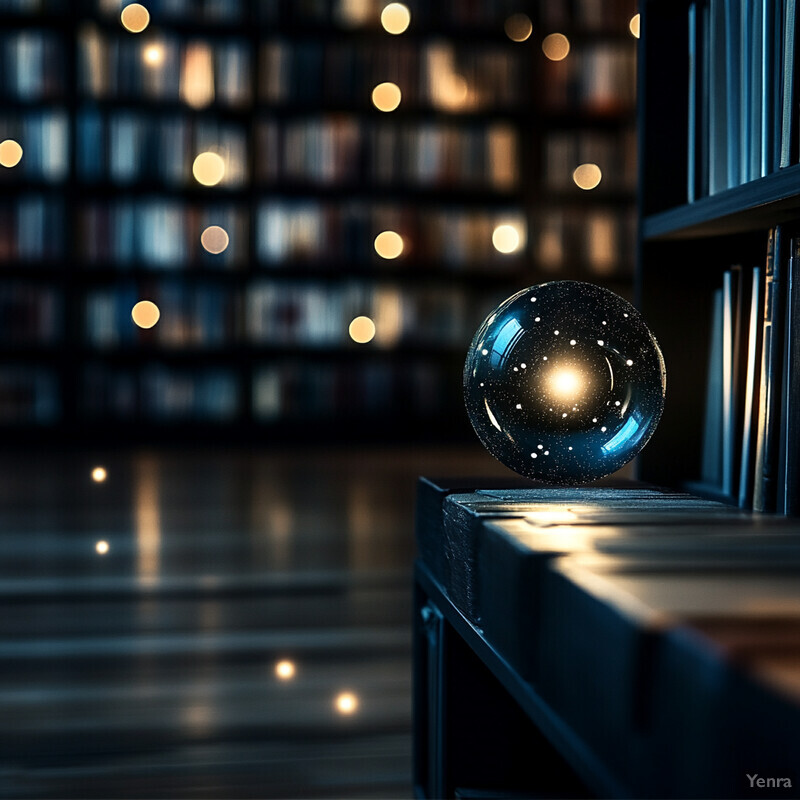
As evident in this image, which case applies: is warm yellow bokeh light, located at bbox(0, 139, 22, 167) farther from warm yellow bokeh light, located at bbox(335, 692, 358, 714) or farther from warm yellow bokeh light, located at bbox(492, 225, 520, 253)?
warm yellow bokeh light, located at bbox(335, 692, 358, 714)

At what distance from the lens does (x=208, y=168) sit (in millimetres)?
4738

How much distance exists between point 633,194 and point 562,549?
4.72m

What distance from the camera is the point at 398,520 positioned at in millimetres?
3035

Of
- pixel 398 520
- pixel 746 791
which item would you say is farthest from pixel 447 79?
pixel 746 791

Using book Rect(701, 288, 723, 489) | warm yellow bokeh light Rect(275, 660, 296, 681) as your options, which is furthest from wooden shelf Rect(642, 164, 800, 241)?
warm yellow bokeh light Rect(275, 660, 296, 681)

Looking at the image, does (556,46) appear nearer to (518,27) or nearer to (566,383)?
(518,27)

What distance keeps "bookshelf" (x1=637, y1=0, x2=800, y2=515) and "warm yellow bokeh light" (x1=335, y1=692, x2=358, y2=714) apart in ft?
1.79

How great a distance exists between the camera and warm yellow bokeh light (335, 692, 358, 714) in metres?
1.43

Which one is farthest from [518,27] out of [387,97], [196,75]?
[196,75]

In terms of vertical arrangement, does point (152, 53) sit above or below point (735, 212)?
above

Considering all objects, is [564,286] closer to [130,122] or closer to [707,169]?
[707,169]

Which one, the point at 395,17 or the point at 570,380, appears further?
the point at 395,17

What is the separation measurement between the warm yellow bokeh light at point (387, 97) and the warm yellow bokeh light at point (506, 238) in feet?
2.50

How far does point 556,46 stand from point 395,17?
0.79 meters
